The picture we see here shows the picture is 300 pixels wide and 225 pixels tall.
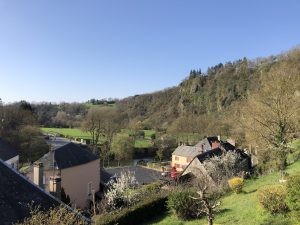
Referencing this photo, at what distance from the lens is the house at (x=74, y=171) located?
94.9ft

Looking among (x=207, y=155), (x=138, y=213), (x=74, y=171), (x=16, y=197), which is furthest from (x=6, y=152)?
(x=16, y=197)

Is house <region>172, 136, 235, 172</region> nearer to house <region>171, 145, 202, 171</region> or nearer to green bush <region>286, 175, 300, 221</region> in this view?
house <region>171, 145, 202, 171</region>

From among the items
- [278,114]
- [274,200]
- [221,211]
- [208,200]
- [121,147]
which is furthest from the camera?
[121,147]

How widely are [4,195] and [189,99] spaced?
121 metres

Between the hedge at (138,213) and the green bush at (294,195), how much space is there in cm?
842

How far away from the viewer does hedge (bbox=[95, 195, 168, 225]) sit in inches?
678

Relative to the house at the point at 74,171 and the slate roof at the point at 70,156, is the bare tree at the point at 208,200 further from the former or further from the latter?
the slate roof at the point at 70,156

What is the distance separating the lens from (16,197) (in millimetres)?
12594

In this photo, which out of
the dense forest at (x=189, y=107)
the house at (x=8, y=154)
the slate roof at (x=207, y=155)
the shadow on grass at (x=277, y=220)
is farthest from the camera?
the dense forest at (x=189, y=107)

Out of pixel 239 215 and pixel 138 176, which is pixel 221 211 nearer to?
pixel 239 215

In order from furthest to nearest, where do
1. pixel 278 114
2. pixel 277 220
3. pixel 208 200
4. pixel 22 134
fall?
1. pixel 22 134
2. pixel 278 114
3. pixel 208 200
4. pixel 277 220

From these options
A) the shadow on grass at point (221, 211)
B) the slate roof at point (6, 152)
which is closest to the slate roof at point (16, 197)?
the shadow on grass at point (221, 211)

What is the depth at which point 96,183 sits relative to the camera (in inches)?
1330

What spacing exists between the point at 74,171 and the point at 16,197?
59.3 ft
